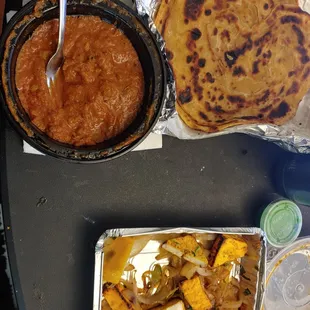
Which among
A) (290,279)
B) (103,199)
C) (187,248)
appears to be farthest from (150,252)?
(290,279)

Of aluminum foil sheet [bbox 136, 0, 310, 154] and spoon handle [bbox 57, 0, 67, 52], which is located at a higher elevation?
spoon handle [bbox 57, 0, 67, 52]

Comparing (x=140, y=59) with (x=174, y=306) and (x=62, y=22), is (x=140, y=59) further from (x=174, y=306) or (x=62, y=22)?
(x=174, y=306)

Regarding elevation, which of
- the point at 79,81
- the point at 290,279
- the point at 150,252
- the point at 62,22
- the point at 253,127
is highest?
the point at 62,22

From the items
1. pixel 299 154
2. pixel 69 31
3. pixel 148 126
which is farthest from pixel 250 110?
pixel 69 31

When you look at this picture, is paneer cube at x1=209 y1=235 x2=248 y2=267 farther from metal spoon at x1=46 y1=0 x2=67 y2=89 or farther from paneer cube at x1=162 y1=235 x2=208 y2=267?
metal spoon at x1=46 y1=0 x2=67 y2=89

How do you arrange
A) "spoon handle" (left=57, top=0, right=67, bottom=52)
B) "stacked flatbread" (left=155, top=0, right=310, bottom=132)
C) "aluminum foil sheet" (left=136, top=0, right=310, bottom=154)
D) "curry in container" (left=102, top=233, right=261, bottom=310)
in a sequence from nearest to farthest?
"spoon handle" (left=57, top=0, right=67, bottom=52)
"aluminum foil sheet" (left=136, top=0, right=310, bottom=154)
"stacked flatbread" (left=155, top=0, right=310, bottom=132)
"curry in container" (left=102, top=233, right=261, bottom=310)

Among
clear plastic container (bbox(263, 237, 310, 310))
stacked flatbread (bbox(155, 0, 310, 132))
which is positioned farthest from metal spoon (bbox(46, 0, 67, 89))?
clear plastic container (bbox(263, 237, 310, 310))

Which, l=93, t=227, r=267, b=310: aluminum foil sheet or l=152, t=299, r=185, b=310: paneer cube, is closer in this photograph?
l=93, t=227, r=267, b=310: aluminum foil sheet
